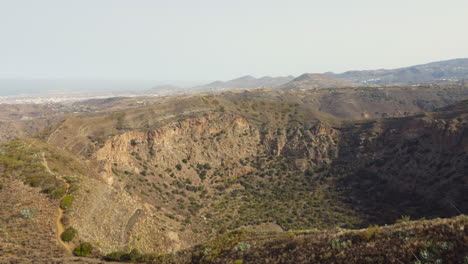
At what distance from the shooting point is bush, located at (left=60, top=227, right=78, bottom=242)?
17.6m

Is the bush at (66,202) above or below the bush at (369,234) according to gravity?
below

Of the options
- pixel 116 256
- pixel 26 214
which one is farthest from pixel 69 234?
pixel 116 256

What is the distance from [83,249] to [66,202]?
17.8ft

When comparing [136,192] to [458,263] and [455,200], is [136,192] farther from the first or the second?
[455,200]

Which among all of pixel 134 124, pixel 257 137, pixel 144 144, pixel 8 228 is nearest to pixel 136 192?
pixel 144 144

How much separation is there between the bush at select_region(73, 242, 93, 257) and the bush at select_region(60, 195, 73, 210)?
4307 mm

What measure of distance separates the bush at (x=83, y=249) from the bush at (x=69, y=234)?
84cm

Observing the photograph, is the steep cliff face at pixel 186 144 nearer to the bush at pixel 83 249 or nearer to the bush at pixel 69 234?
the bush at pixel 69 234

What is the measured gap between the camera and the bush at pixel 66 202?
2059cm

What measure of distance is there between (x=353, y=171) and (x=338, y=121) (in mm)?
16025

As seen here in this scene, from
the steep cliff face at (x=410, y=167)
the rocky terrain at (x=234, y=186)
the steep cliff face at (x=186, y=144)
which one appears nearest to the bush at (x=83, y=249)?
the rocky terrain at (x=234, y=186)

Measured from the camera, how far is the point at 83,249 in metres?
17.2

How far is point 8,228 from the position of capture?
57.1ft

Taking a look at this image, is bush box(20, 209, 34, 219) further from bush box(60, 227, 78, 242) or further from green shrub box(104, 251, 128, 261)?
green shrub box(104, 251, 128, 261)
